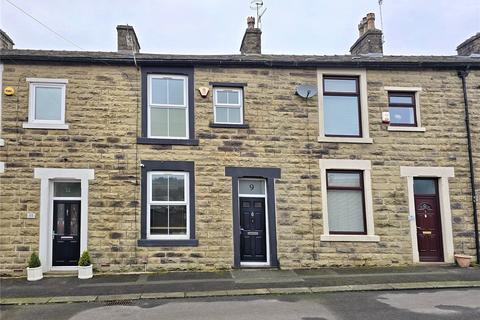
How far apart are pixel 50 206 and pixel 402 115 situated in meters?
10.5

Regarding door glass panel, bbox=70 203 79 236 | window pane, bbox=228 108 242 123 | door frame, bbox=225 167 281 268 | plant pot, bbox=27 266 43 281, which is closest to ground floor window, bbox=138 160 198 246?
door frame, bbox=225 167 281 268

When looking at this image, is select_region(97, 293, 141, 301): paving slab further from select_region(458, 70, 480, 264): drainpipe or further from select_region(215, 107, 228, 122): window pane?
select_region(458, 70, 480, 264): drainpipe

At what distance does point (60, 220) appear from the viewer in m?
11.5

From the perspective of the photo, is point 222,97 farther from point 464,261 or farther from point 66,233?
point 464,261

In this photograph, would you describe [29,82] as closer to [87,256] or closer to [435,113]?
[87,256]

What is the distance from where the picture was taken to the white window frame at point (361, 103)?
12.1 m

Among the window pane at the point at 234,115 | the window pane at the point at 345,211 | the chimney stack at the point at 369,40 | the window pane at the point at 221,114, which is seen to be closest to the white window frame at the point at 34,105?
the window pane at the point at 221,114

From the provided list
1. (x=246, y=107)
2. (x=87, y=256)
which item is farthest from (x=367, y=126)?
(x=87, y=256)

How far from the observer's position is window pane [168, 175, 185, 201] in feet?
38.2

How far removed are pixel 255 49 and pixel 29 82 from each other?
6.76 m

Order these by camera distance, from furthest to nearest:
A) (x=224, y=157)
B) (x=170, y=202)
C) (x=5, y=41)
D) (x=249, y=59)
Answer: (x=5, y=41)
(x=249, y=59)
(x=224, y=157)
(x=170, y=202)

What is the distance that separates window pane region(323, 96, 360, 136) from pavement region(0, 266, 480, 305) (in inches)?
158

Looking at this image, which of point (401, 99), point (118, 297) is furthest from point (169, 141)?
point (401, 99)

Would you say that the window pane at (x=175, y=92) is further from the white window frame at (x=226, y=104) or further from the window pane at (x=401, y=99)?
the window pane at (x=401, y=99)
